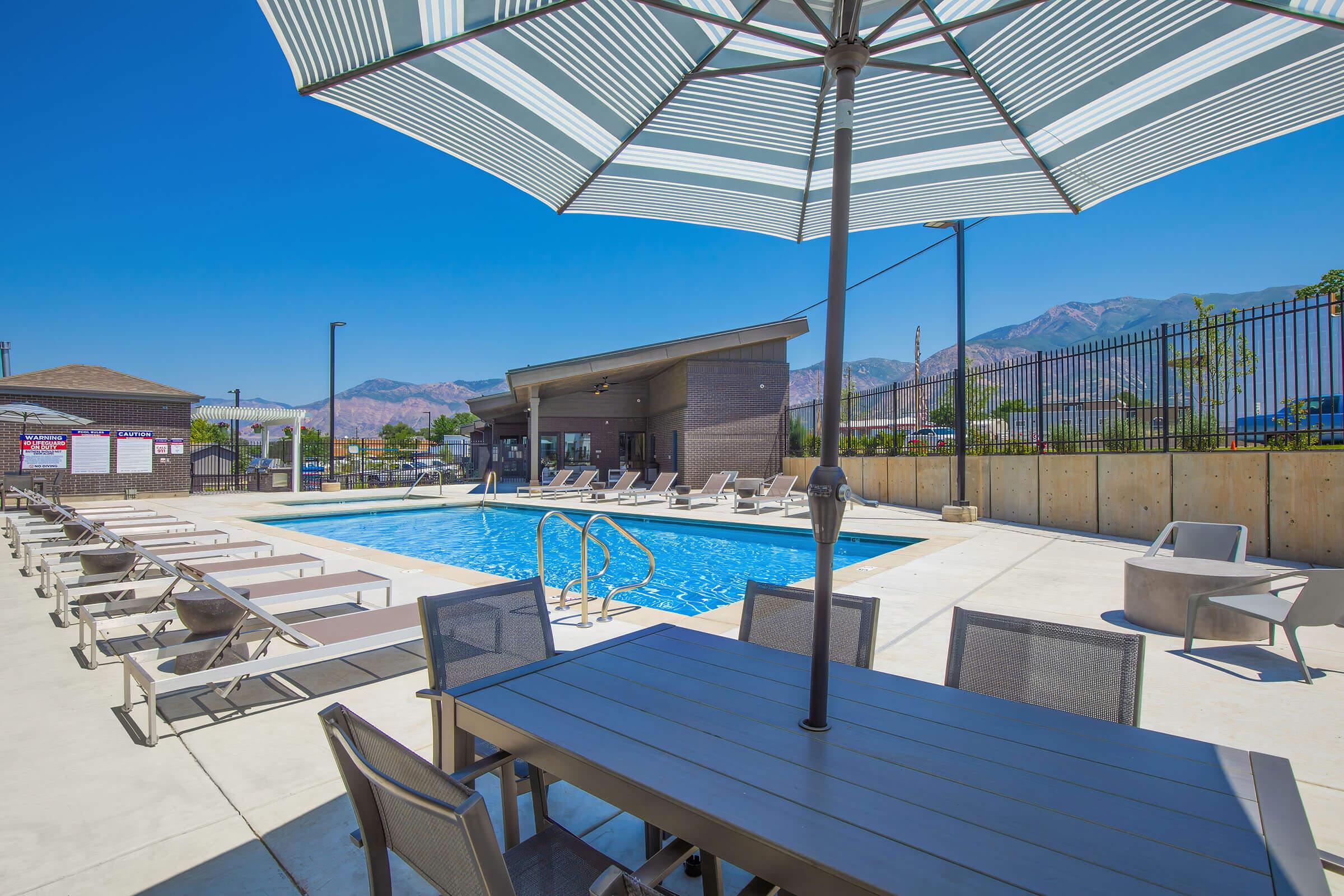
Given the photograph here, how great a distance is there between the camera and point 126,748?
282 centimetres

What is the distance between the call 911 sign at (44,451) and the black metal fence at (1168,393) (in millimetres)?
20996

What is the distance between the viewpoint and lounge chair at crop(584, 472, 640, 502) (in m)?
16.9

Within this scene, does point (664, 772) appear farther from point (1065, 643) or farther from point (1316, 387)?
point (1316, 387)

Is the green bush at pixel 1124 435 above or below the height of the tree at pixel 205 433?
below

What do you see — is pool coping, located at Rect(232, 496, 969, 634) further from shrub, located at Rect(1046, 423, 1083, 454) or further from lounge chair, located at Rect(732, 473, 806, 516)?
shrub, located at Rect(1046, 423, 1083, 454)

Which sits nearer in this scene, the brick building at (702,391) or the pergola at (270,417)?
the brick building at (702,391)

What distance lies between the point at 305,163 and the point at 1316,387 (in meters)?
51.2

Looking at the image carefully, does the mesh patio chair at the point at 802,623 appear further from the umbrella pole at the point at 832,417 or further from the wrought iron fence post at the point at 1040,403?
the wrought iron fence post at the point at 1040,403

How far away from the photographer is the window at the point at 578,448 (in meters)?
24.3

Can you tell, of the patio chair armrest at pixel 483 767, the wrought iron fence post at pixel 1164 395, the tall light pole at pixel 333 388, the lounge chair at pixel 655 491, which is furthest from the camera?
the tall light pole at pixel 333 388

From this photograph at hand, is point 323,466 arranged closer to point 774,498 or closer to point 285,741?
point 774,498

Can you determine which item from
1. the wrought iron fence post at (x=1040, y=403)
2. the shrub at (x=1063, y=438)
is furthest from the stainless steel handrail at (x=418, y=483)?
the shrub at (x=1063, y=438)

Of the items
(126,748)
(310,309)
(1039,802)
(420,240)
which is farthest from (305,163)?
(310,309)

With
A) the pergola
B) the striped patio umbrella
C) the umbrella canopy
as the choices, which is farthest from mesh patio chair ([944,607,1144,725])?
the pergola
